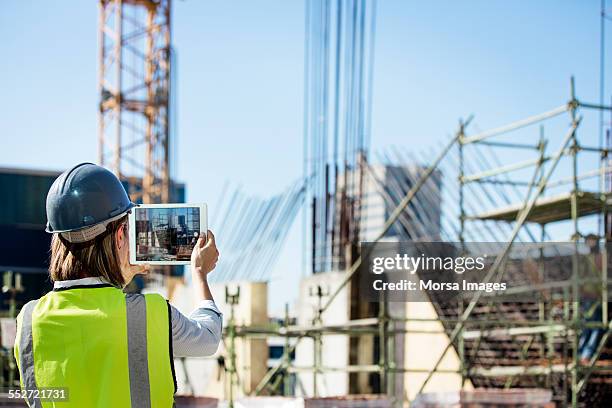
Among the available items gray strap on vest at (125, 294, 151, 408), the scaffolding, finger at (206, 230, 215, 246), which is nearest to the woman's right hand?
finger at (206, 230, 215, 246)

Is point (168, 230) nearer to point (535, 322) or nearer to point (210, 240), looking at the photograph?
Answer: point (210, 240)

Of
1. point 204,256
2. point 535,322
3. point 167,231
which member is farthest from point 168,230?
point 535,322

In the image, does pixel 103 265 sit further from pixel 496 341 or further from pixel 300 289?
pixel 300 289

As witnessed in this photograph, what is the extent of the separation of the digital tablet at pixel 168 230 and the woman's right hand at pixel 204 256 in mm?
25

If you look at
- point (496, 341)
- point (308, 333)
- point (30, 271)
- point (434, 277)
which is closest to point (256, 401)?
point (434, 277)

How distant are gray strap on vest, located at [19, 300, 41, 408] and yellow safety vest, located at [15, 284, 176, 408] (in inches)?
1.2

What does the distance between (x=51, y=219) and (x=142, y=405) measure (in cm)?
42

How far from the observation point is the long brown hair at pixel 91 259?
198cm

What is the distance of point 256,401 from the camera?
5891mm

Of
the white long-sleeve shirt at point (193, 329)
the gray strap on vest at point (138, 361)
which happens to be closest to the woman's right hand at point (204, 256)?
the white long-sleeve shirt at point (193, 329)

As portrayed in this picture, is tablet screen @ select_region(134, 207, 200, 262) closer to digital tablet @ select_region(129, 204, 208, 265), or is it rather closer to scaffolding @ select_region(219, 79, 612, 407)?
digital tablet @ select_region(129, 204, 208, 265)

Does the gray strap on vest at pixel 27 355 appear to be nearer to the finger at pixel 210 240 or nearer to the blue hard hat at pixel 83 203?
the blue hard hat at pixel 83 203

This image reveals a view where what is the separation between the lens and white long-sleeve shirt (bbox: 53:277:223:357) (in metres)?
1.91

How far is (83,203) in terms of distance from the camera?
77.0 inches
